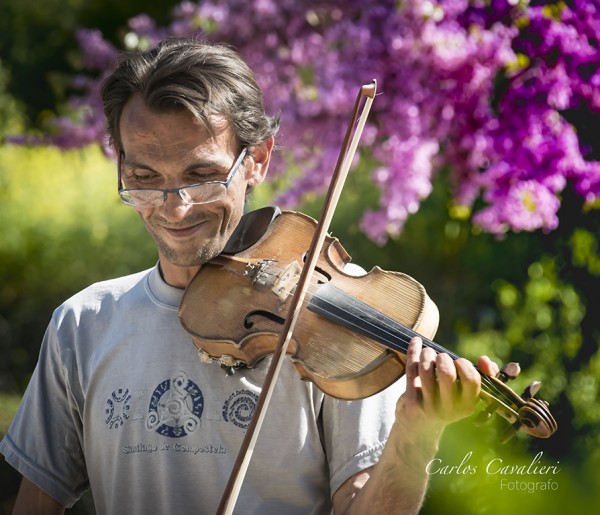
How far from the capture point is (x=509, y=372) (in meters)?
1.58

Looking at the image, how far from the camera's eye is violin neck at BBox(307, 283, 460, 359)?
1.65 meters

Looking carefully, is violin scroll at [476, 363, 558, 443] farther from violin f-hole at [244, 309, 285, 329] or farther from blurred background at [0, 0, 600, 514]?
blurred background at [0, 0, 600, 514]

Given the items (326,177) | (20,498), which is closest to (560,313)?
(326,177)

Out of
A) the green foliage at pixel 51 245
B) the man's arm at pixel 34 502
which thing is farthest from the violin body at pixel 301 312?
the green foliage at pixel 51 245

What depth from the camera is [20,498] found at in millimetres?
2008

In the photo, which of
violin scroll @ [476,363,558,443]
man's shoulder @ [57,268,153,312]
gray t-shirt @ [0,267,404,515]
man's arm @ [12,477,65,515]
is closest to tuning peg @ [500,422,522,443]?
violin scroll @ [476,363,558,443]

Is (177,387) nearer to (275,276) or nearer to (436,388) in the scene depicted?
(275,276)

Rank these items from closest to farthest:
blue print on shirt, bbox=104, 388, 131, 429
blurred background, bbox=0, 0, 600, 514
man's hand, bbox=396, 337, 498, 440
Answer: man's hand, bbox=396, 337, 498, 440
blue print on shirt, bbox=104, 388, 131, 429
blurred background, bbox=0, 0, 600, 514

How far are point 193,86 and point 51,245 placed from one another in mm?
4066

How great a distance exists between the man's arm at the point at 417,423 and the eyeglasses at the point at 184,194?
0.53 metres

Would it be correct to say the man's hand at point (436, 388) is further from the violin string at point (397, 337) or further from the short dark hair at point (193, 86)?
the short dark hair at point (193, 86)

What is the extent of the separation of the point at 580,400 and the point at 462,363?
2.15 metres

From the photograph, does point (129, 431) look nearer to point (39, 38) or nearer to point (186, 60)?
point (186, 60)

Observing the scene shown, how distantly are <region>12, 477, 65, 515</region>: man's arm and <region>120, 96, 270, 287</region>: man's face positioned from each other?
0.59 m
